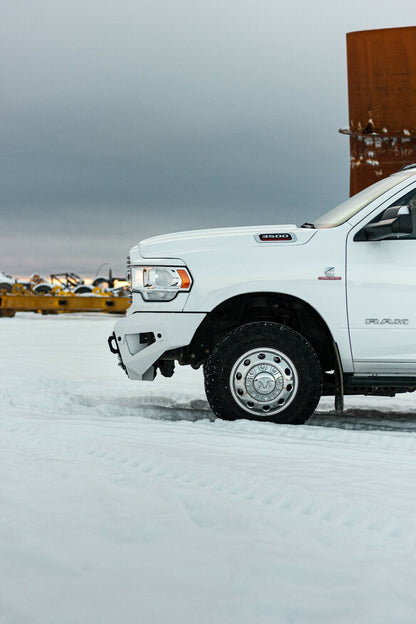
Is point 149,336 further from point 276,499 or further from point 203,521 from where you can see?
point 203,521

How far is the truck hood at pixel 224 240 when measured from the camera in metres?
5.39

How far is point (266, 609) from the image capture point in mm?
2279

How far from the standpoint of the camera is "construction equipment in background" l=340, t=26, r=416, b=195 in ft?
53.1

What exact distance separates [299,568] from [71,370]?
7.19m

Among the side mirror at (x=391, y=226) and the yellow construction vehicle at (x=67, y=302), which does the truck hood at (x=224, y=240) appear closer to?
the side mirror at (x=391, y=226)

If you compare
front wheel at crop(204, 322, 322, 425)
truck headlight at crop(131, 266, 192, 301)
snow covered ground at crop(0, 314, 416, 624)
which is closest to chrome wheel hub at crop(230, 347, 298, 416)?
front wheel at crop(204, 322, 322, 425)

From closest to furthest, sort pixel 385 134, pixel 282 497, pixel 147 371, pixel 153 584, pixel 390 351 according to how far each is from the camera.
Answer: pixel 153 584 < pixel 282 497 < pixel 390 351 < pixel 147 371 < pixel 385 134

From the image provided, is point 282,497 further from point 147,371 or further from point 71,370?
point 71,370

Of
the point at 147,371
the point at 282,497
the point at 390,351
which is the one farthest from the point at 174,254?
the point at 282,497

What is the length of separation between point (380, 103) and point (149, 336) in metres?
12.7

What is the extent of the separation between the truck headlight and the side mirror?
4.56ft

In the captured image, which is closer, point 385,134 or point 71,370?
point 71,370

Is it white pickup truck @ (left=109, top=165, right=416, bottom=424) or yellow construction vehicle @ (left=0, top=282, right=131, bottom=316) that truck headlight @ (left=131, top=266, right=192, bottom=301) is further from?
yellow construction vehicle @ (left=0, top=282, right=131, bottom=316)

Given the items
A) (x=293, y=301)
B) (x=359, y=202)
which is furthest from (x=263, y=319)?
(x=359, y=202)
